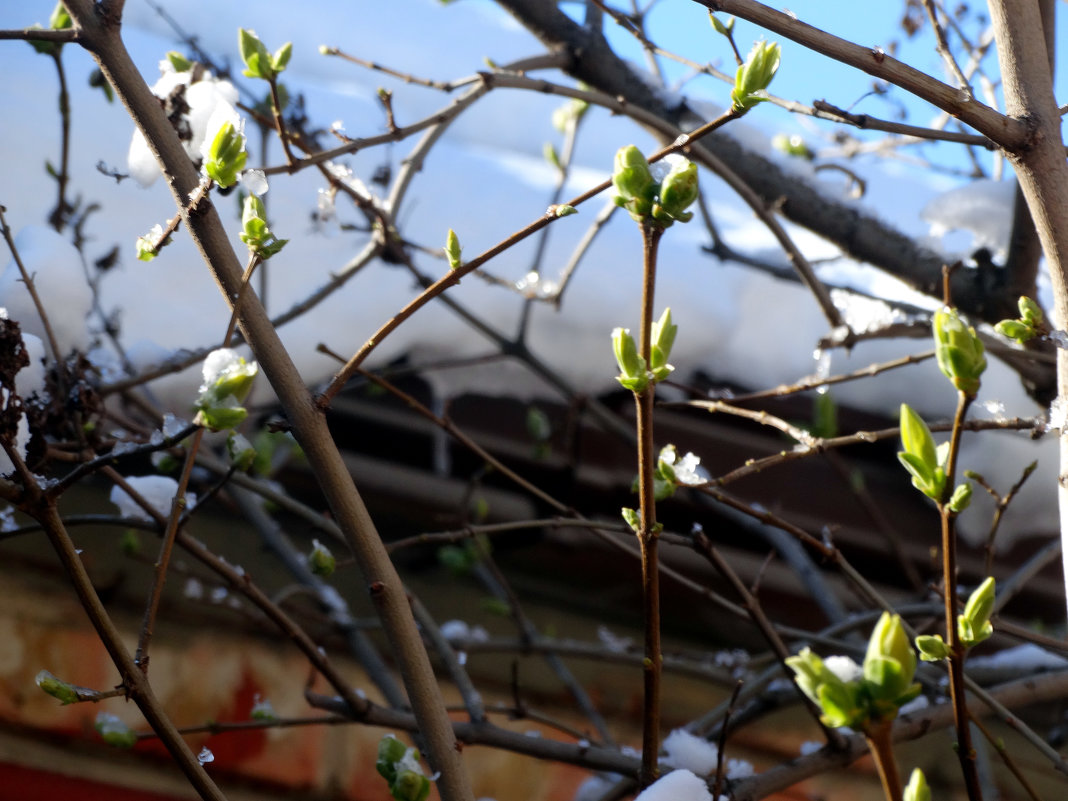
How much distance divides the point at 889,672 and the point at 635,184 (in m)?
0.23

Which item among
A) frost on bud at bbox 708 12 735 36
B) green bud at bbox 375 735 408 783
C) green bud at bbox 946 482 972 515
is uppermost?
frost on bud at bbox 708 12 735 36

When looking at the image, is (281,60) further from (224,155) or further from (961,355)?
(961,355)

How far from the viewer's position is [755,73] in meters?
0.45

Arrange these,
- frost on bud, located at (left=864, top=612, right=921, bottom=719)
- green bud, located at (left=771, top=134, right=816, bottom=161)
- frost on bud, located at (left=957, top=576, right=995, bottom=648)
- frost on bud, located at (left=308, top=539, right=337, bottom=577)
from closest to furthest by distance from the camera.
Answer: frost on bud, located at (left=864, top=612, right=921, bottom=719), frost on bud, located at (left=957, top=576, right=995, bottom=648), frost on bud, located at (left=308, top=539, right=337, bottom=577), green bud, located at (left=771, top=134, right=816, bottom=161)

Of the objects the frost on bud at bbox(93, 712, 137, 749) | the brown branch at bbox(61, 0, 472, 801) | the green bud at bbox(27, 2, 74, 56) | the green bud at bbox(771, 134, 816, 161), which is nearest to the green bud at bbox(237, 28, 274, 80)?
the green bud at bbox(27, 2, 74, 56)

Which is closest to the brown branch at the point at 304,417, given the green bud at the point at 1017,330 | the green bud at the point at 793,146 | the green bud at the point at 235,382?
the green bud at the point at 235,382

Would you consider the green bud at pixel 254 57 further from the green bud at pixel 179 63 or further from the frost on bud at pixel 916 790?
the frost on bud at pixel 916 790

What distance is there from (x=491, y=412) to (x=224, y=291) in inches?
30.8

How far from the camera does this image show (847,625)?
855 mm

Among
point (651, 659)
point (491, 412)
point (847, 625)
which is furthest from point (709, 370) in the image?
point (651, 659)

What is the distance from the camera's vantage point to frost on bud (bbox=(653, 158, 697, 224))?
39 centimetres

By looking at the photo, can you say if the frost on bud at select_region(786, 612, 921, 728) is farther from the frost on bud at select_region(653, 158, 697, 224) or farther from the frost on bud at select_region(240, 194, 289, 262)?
the frost on bud at select_region(240, 194, 289, 262)

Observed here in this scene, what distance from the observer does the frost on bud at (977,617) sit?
0.39 metres

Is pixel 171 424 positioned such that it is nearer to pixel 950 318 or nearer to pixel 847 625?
pixel 950 318
